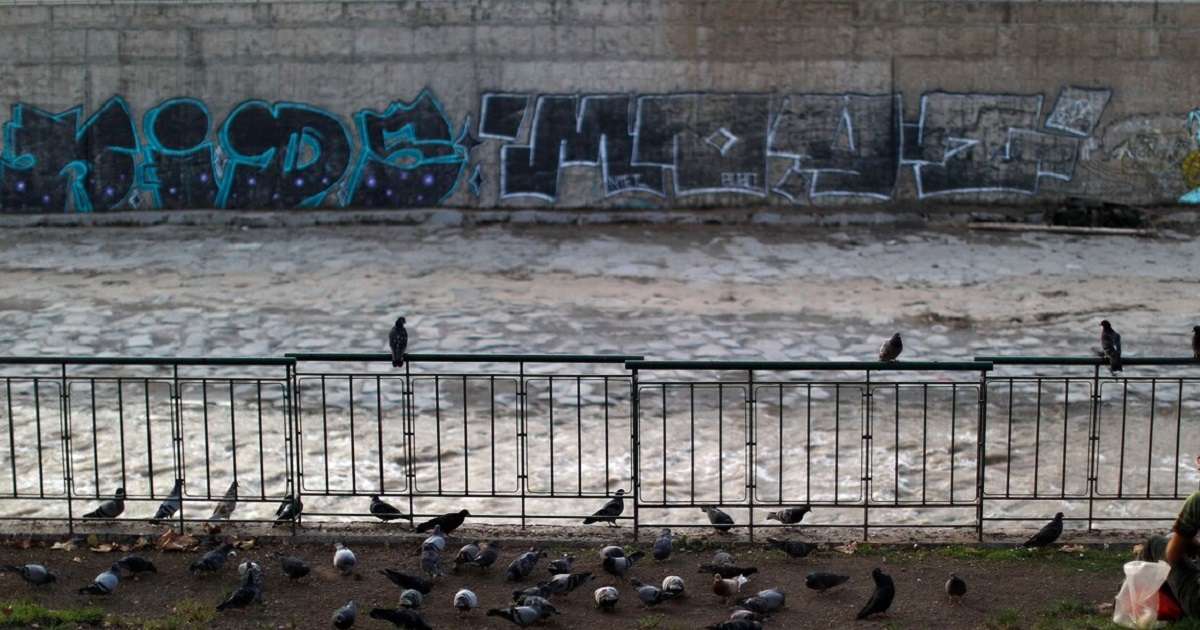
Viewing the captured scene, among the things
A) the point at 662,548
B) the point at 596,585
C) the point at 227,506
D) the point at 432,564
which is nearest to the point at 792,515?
the point at 662,548

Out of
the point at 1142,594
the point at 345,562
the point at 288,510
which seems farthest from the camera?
the point at 288,510

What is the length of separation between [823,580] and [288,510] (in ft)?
11.9

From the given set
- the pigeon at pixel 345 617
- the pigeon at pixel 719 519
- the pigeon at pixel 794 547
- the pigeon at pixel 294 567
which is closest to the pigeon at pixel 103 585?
the pigeon at pixel 294 567

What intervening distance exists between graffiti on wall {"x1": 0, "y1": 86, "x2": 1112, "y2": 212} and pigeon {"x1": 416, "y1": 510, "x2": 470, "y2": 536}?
511 inches

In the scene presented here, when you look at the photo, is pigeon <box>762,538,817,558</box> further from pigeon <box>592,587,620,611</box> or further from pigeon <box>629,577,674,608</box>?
pigeon <box>592,587,620,611</box>

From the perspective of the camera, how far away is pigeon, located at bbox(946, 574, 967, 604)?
6922 mm

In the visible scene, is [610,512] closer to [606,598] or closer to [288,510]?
[606,598]

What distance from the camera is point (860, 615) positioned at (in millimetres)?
6727

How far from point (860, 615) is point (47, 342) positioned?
10.7 meters

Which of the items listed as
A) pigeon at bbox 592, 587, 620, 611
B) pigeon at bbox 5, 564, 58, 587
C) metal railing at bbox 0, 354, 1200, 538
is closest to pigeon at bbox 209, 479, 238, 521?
metal railing at bbox 0, 354, 1200, 538

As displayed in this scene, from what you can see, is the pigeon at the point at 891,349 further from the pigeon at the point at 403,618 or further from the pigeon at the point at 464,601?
the pigeon at the point at 403,618

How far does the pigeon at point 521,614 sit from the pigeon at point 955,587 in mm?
2372

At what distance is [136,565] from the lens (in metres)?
7.35

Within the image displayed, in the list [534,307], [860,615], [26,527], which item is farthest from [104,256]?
[860,615]
